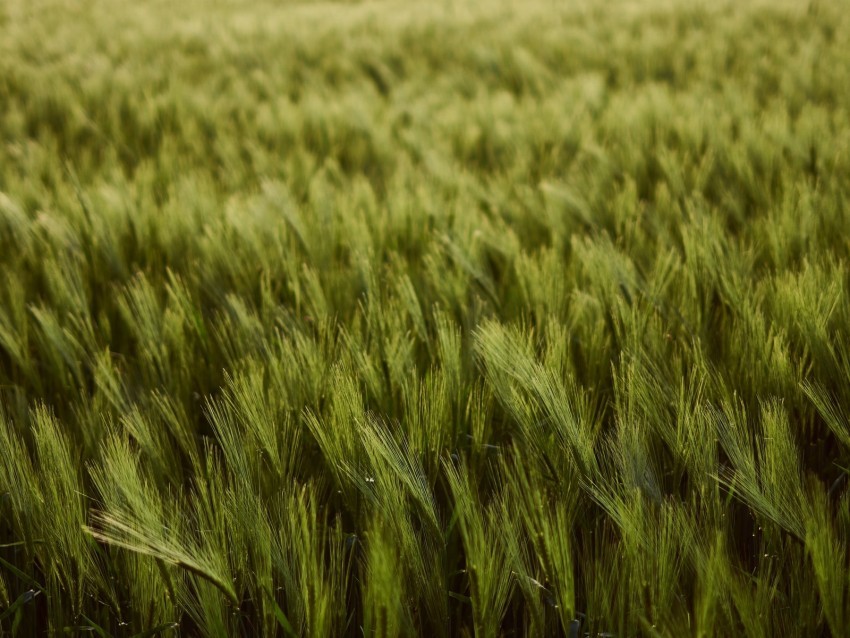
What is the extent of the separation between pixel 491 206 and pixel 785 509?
96 cm

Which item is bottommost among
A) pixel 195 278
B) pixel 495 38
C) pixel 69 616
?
pixel 69 616

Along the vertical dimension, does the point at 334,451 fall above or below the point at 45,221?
below

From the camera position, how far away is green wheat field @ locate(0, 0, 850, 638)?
54cm

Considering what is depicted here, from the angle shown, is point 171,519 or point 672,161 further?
point 672,161

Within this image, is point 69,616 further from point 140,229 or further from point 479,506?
point 140,229

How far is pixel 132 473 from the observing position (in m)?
0.56

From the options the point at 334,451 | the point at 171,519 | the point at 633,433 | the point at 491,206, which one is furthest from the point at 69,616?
the point at 491,206

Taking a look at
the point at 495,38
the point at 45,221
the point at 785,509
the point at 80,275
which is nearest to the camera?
the point at 785,509

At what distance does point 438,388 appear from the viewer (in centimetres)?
71

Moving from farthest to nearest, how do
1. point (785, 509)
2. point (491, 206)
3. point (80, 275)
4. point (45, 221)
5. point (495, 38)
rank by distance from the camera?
point (495, 38), point (491, 206), point (45, 221), point (80, 275), point (785, 509)

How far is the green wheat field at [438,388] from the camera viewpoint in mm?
537

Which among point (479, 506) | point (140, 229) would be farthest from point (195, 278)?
point (479, 506)

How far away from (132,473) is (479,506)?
32 cm

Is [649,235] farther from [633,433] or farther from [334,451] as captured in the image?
[334,451]
